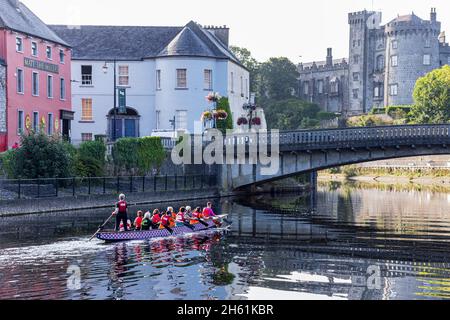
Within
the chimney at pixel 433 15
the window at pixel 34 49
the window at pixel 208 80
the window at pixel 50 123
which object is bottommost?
the window at pixel 50 123

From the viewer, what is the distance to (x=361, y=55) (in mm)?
149000

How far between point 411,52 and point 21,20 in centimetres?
8180

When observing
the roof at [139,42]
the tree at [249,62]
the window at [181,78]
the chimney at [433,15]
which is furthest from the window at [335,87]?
the window at [181,78]

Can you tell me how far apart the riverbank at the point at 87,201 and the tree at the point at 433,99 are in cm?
5697

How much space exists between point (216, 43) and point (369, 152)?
80.8 feet

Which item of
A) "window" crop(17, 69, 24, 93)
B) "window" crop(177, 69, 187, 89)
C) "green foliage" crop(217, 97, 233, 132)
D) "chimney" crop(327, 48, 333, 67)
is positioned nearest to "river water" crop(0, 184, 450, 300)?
"window" crop(17, 69, 24, 93)

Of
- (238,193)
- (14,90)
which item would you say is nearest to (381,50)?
(238,193)

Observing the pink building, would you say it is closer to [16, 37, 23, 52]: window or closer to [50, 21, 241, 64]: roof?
[16, 37, 23, 52]: window

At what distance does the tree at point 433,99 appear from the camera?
115 meters

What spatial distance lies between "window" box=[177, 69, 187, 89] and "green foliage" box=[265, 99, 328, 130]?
193 ft

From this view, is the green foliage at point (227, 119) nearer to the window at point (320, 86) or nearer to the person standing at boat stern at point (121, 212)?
the person standing at boat stern at point (121, 212)

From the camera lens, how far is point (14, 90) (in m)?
62.4

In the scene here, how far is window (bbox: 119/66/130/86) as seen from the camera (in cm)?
7962

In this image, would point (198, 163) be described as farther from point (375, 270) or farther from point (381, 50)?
point (381, 50)
